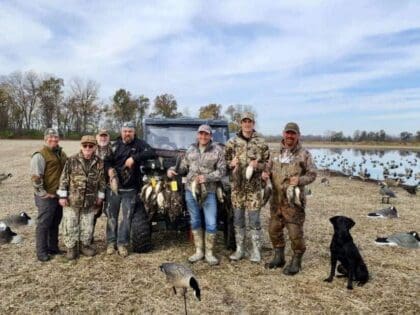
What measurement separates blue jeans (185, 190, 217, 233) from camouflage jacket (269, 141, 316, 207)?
3.35ft

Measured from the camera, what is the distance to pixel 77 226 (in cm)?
657

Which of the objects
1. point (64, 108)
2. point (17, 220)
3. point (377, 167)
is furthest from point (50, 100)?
point (17, 220)

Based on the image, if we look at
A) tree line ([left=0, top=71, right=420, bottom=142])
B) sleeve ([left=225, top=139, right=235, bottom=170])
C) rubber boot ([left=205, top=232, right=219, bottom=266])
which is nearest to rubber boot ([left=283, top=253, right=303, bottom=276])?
rubber boot ([left=205, top=232, right=219, bottom=266])

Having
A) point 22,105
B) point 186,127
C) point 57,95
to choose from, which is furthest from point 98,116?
point 186,127

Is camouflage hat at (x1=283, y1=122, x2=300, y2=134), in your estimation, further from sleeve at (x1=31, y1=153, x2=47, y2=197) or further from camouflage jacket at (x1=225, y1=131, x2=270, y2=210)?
sleeve at (x1=31, y1=153, x2=47, y2=197)

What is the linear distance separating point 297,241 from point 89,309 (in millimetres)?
3086

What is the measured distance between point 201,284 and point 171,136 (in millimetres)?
3491

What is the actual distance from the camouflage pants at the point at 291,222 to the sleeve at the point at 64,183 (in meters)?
3.28

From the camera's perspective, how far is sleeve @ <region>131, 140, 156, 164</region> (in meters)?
6.54

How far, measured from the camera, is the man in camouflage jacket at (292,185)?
5941mm

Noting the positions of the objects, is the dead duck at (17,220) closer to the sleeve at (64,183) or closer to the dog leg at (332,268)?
the sleeve at (64,183)

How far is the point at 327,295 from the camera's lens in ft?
17.5

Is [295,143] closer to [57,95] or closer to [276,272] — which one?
[276,272]

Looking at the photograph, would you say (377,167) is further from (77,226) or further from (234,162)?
(77,226)
